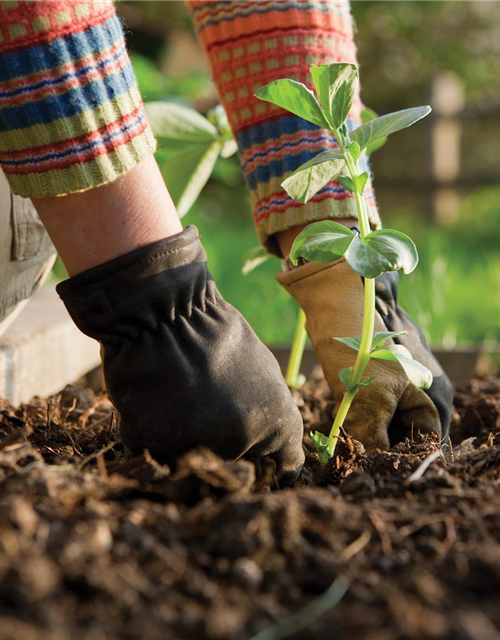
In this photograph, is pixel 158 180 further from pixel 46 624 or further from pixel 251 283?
pixel 251 283

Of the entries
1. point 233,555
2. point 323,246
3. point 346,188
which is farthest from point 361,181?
point 233,555

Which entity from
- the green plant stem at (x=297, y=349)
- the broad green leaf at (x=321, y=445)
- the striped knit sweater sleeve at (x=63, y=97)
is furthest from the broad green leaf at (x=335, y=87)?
the green plant stem at (x=297, y=349)

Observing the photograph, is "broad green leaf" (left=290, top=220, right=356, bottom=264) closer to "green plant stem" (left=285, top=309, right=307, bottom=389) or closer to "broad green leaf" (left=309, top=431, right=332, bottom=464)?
"broad green leaf" (left=309, top=431, right=332, bottom=464)

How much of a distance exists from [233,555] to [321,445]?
405 mm

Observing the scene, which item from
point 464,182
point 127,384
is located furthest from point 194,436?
point 464,182

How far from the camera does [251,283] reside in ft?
11.0

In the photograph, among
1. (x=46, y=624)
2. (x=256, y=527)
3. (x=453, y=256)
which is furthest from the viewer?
(x=453, y=256)

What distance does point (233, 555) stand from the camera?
66 centimetres

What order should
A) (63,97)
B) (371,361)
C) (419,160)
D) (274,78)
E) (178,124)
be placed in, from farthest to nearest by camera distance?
(419,160) < (178,124) < (274,78) < (371,361) < (63,97)

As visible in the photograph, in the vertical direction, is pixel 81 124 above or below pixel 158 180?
above

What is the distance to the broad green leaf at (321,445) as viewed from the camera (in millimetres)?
1044

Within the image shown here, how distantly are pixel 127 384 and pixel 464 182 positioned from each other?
267 inches

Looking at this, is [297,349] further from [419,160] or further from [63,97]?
[419,160]

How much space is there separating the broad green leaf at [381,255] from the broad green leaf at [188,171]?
29.6 inches
